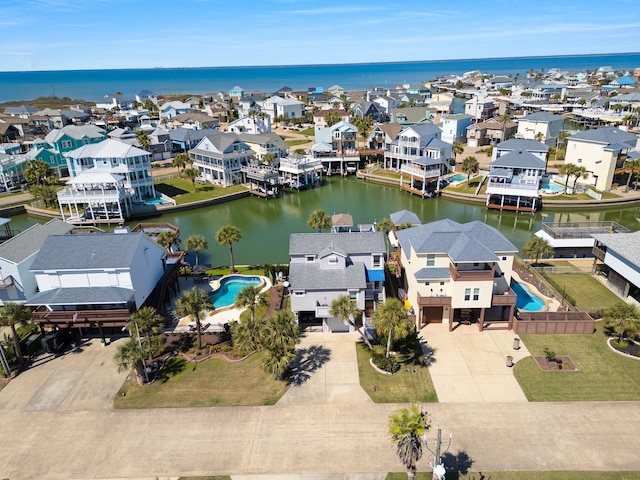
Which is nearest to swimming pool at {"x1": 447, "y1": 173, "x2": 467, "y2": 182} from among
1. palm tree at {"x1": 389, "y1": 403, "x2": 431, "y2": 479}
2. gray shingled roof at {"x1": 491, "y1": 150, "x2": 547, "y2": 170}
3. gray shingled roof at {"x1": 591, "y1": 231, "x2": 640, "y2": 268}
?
gray shingled roof at {"x1": 491, "y1": 150, "x2": 547, "y2": 170}

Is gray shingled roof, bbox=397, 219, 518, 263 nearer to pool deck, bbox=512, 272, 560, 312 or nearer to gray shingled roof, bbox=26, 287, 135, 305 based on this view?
pool deck, bbox=512, 272, 560, 312

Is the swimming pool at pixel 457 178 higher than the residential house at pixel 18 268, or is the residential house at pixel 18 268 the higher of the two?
the residential house at pixel 18 268

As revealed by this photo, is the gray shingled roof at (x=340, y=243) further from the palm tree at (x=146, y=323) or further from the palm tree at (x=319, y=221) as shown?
the palm tree at (x=146, y=323)

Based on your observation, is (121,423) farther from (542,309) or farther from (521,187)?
(521,187)

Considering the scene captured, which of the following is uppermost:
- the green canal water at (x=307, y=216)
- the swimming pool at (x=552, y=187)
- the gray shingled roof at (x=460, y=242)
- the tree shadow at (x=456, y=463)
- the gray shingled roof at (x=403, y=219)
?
the gray shingled roof at (x=460, y=242)

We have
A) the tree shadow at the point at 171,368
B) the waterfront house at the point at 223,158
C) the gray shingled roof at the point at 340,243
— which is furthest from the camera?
the waterfront house at the point at 223,158

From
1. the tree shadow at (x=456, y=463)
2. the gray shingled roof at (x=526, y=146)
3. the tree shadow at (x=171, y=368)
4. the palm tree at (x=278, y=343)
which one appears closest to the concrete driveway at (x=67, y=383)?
the tree shadow at (x=171, y=368)
